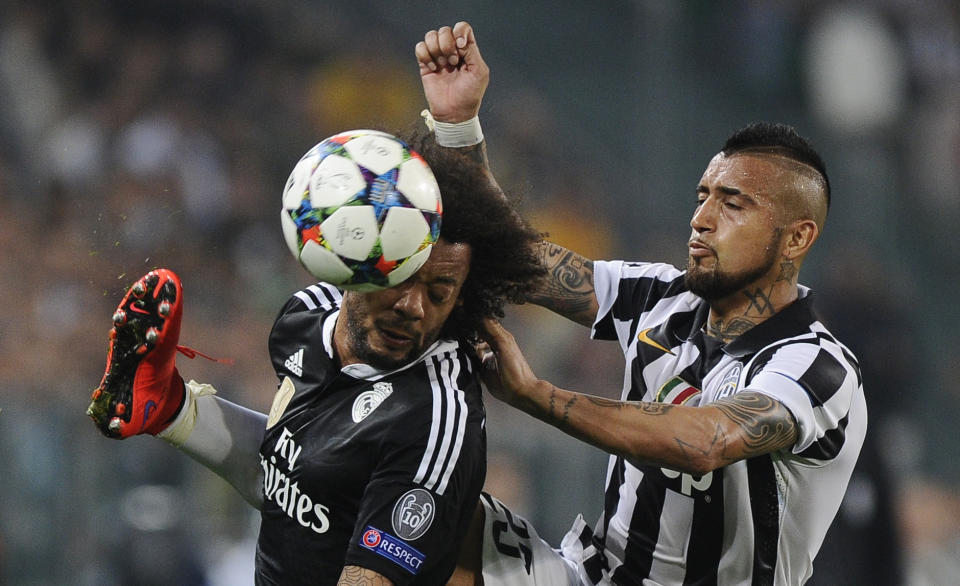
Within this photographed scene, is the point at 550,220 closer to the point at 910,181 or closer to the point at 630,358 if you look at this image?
the point at 910,181

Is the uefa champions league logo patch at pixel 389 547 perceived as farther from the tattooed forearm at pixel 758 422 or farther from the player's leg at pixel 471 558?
the tattooed forearm at pixel 758 422

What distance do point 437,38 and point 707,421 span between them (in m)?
1.70

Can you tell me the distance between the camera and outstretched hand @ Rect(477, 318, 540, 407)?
3340 mm

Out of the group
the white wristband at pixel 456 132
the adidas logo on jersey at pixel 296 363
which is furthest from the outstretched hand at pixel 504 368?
the white wristband at pixel 456 132

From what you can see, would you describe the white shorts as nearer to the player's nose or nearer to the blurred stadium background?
the player's nose

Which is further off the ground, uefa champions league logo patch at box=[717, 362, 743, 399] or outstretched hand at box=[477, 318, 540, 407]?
outstretched hand at box=[477, 318, 540, 407]

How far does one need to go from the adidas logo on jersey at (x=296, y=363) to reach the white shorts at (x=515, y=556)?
2.64 feet

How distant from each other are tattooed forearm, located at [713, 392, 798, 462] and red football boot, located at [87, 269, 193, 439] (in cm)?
165

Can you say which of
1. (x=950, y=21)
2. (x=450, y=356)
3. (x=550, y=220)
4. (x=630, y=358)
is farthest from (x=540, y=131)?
(x=450, y=356)

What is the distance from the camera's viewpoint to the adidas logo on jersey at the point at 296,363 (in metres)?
3.53

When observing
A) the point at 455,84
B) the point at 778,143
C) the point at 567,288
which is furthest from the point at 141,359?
the point at 778,143

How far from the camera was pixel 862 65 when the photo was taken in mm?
10102

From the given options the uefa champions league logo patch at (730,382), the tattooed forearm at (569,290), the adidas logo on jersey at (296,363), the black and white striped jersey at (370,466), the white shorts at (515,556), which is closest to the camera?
the black and white striped jersey at (370,466)

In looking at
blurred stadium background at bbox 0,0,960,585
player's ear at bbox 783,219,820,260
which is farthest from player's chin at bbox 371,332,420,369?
blurred stadium background at bbox 0,0,960,585
